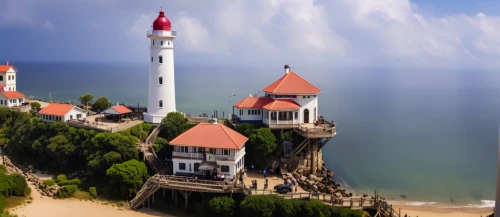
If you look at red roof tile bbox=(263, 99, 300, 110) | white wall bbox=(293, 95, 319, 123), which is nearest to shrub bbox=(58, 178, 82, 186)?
red roof tile bbox=(263, 99, 300, 110)

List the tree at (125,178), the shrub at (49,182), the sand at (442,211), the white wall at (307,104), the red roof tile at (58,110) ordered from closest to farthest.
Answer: the tree at (125,178)
the shrub at (49,182)
the sand at (442,211)
the white wall at (307,104)
the red roof tile at (58,110)

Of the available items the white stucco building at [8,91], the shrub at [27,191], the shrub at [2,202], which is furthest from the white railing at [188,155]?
the white stucco building at [8,91]

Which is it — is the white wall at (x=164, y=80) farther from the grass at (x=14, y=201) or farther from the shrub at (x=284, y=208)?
the shrub at (x=284, y=208)

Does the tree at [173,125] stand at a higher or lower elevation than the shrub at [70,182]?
higher

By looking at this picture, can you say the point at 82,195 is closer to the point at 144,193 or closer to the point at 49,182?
the point at 49,182

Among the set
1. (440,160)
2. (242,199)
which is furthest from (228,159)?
(440,160)

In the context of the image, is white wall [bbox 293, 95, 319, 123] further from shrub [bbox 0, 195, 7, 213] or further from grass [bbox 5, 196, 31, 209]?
shrub [bbox 0, 195, 7, 213]
